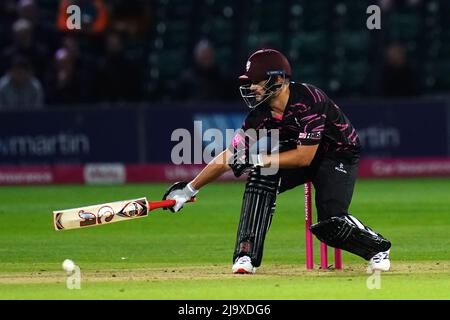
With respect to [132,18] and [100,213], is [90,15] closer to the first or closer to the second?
[132,18]

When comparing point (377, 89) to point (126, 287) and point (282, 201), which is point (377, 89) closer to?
point (282, 201)

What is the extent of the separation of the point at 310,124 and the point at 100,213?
1681 millimetres

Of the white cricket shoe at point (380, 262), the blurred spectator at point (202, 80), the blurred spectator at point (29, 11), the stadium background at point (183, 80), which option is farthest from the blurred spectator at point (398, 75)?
the white cricket shoe at point (380, 262)

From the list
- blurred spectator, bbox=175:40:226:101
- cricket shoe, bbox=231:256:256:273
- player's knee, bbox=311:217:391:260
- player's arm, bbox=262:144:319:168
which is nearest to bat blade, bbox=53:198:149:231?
cricket shoe, bbox=231:256:256:273

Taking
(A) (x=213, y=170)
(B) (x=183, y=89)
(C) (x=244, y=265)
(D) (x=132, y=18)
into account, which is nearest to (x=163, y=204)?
(A) (x=213, y=170)

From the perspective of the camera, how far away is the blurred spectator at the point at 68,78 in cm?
2002

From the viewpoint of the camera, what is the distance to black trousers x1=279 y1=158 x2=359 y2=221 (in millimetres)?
9398

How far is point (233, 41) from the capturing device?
70.6 feet

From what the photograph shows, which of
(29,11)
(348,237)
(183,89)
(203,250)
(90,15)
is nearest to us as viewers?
(348,237)

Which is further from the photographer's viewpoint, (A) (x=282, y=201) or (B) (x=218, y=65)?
(B) (x=218, y=65)

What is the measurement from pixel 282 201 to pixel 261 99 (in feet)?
23.8

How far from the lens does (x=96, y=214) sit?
950cm

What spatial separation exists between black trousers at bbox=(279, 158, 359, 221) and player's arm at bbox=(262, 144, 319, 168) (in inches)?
10.7

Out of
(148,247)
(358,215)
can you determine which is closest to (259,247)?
(148,247)
